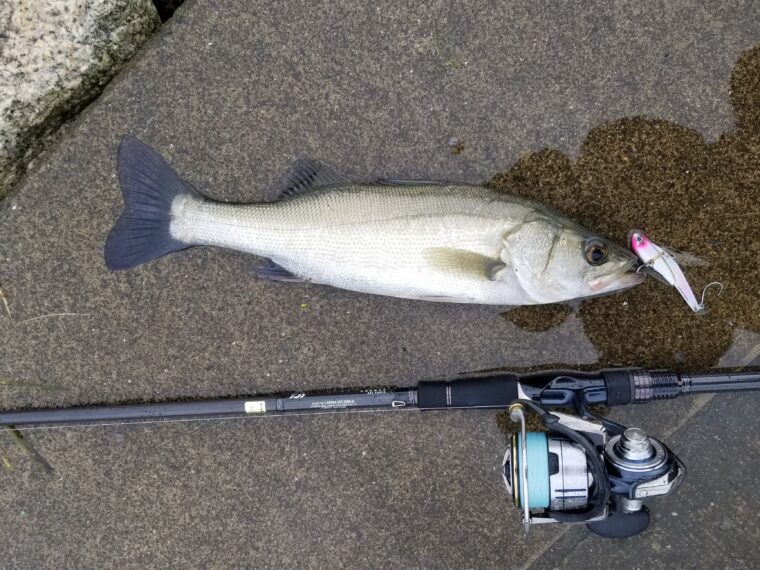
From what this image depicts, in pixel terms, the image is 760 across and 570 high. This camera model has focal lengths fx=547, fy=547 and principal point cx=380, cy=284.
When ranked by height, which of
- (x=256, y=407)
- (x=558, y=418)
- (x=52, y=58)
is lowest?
(x=256, y=407)

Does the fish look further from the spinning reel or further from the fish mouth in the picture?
the spinning reel

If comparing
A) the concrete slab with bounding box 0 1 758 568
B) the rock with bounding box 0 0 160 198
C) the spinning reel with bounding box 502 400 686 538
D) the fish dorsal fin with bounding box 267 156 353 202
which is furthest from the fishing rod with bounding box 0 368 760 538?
the rock with bounding box 0 0 160 198

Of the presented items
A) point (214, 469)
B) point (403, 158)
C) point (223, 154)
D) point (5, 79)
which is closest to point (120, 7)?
point (5, 79)

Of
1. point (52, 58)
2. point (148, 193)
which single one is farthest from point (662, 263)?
point (52, 58)

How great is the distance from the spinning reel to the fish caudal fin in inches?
65.4

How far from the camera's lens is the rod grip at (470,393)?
7.72 feet

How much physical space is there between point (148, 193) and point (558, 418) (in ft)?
6.39

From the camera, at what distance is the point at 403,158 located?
2561mm

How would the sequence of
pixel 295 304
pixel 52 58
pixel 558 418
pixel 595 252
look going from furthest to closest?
1. pixel 295 304
2. pixel 52 58
3. pixel 595 252
4. pixel 558 418


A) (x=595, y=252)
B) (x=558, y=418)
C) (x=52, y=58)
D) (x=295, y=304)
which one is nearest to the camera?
(x=558, y=418)

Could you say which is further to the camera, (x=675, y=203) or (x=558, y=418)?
(x=675, y=203)

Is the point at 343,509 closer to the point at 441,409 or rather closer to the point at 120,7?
the point at 441,409

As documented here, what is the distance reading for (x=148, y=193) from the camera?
2389 millimetres

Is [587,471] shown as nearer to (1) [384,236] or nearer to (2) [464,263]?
(2) [464,263]
